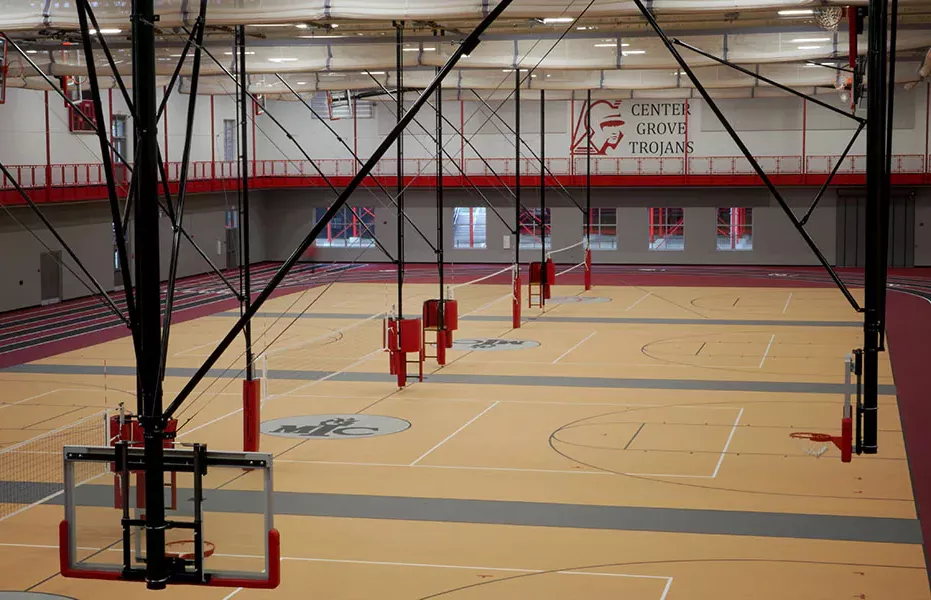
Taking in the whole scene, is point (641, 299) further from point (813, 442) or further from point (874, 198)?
point (874, 198)

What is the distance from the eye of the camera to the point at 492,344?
29.3 meters

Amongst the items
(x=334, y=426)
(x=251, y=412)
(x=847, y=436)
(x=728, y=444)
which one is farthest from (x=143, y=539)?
(x=728, y=444)

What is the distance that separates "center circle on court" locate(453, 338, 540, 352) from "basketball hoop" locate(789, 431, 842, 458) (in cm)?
1039

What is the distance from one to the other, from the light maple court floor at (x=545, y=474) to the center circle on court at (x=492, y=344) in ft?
0.47

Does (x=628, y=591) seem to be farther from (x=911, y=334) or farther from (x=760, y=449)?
(x=911, y=334)

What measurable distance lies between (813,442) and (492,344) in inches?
466

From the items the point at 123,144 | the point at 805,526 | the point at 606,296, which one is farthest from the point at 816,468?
the point at 123,144

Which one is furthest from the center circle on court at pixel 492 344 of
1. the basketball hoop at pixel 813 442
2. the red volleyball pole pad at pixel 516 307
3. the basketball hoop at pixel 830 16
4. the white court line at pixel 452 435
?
the basketball hoop at pixel 813 442

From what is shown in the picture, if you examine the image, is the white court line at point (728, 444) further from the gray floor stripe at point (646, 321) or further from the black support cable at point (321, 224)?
the gray floor stripe at point (646, 321)

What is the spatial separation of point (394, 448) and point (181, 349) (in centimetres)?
1185

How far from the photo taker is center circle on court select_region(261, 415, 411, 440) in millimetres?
19406

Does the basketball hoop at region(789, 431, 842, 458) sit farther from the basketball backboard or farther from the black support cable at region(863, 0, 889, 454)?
the basketball backboard

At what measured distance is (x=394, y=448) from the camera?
60.3ft

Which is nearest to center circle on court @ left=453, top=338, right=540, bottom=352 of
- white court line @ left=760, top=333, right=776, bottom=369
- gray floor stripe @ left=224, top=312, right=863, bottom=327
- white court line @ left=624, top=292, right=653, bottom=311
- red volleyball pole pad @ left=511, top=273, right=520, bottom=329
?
red volleyball pole pad @ left=511, top=273, right=520, bottom=329
